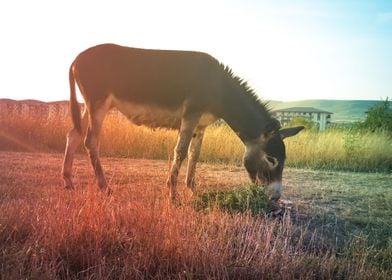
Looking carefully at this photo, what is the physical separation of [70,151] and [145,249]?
381 centimetres

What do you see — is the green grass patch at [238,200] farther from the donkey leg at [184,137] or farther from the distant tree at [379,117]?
the distant tree at [379,117]

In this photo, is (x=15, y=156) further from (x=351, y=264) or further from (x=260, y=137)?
→ (x=351, y=264)

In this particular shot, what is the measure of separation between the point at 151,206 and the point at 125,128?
A: 8.99 meters

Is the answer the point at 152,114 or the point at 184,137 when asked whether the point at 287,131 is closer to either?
the point at 184,137

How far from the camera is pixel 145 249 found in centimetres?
363

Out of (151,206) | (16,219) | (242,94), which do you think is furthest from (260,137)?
(16,219)

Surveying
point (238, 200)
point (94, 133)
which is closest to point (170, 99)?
point (94, 133)

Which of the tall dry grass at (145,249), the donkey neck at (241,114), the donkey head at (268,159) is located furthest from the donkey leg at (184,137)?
the tall dry grass at (145,249)

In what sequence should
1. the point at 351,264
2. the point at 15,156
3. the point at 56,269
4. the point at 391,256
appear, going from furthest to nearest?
the point at 15,156, the point at 391,256, the point at 351,264, the point at 56,269

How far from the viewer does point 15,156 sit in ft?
31.8

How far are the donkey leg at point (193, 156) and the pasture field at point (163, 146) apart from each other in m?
4.02

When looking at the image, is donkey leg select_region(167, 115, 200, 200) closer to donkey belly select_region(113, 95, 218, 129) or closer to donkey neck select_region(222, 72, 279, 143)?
donkey belly select_region(113, 95, 218, 129)

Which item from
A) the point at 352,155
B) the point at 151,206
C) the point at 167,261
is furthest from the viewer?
the point at 352,155

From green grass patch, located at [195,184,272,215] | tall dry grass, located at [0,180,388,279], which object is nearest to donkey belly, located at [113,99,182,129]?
green grass patch, located at [195,184,272,215]
